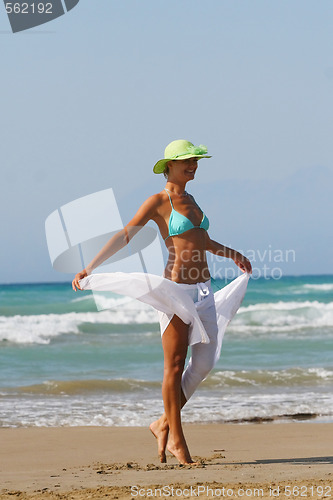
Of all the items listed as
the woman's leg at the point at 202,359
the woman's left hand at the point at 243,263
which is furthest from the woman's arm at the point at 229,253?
the woman's leg at the point at 202,359

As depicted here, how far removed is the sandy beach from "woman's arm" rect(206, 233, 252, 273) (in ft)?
4.44

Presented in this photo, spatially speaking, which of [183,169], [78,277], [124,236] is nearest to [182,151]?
[183,169]

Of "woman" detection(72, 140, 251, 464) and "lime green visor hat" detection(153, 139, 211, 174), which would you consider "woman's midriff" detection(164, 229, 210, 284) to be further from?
"lime green visor hat" detection(153, 139, 211, 174)

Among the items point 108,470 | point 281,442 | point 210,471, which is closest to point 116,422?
point 281,442

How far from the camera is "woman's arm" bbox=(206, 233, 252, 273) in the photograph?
504 cm

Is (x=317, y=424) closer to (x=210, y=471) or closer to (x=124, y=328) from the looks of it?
(x=210, y=471)

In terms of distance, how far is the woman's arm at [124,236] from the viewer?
459 centimetres

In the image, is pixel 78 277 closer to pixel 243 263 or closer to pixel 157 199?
pixel 157 199

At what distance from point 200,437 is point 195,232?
7.70 feet

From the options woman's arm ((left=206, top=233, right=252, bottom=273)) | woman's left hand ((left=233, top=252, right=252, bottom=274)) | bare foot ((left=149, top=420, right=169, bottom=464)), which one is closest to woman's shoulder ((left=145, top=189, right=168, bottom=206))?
woman's arm ((left=206, top=233, right=252, bottom=273))

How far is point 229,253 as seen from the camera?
5184 millimetres

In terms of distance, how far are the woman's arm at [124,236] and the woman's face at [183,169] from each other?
0.21m

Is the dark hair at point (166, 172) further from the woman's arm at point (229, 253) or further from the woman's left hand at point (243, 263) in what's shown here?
the woman's left hand at point (243, 263)

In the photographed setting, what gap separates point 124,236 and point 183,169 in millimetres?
603
